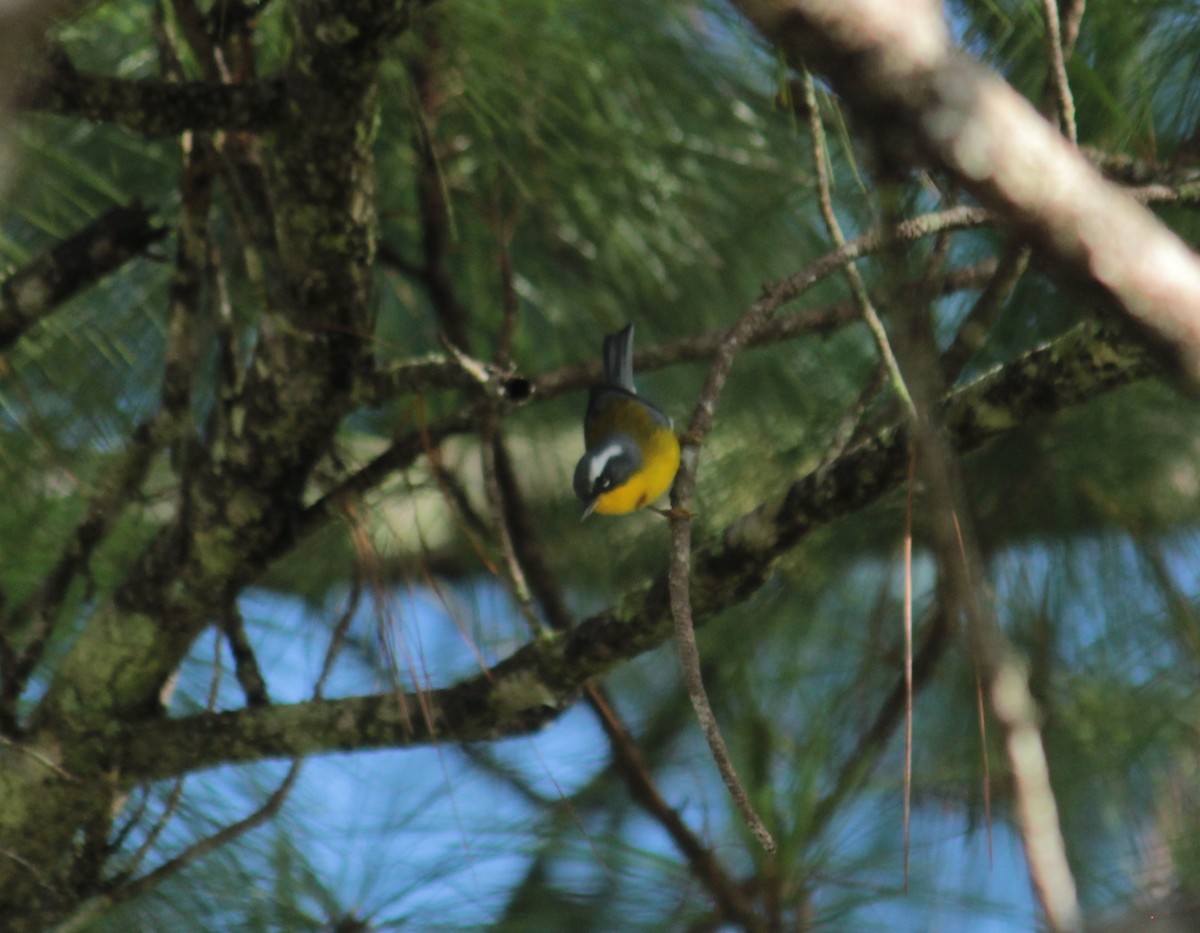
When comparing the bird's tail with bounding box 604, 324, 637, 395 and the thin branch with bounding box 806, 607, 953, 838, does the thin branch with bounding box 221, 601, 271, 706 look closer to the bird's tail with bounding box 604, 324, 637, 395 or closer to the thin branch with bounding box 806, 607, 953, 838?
the bird's tail with bounding box 604, 324, 637, 395

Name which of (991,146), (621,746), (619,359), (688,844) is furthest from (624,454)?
(991,146)

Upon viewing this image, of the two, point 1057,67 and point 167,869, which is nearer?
point 1057,67

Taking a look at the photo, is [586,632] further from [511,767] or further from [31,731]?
[511,767]

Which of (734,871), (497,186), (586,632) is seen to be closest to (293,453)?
(586,632)

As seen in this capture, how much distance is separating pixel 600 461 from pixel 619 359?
0.27 metres

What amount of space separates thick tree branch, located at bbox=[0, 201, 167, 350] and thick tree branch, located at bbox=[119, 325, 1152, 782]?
0.41 meters

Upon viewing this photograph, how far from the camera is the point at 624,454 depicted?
1783mm

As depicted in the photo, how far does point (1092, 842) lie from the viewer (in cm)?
185

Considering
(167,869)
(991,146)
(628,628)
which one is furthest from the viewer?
(167,869)

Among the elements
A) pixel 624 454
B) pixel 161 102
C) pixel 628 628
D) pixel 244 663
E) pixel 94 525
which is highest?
pixel 624 454

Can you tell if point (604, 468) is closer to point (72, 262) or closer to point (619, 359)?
point (619, 359)

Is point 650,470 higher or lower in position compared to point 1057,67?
higher

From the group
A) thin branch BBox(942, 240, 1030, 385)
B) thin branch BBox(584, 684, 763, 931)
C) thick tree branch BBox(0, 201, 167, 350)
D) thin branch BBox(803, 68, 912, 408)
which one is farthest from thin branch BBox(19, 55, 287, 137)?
thin branch BBox(584, 684, 763, 931)

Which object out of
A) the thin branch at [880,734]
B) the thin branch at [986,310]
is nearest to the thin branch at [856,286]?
the thin branch at [986,310]
